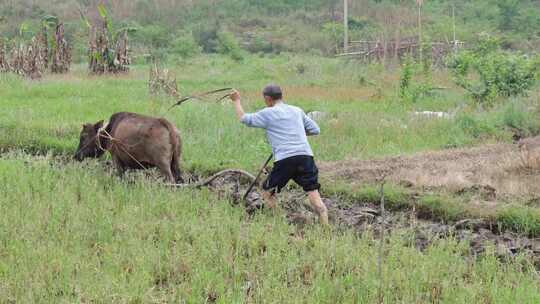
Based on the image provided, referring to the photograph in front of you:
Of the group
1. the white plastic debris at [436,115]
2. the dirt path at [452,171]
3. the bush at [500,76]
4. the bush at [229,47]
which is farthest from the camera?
the bush at [229,47]

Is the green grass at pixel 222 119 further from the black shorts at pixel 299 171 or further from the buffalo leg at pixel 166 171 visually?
the black shorts at pixel 299 171

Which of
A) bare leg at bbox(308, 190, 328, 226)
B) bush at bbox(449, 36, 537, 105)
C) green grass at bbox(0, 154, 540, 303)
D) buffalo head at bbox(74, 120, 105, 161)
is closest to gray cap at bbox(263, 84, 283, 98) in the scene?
bare leg at bbox(308, 190, 328, 226)

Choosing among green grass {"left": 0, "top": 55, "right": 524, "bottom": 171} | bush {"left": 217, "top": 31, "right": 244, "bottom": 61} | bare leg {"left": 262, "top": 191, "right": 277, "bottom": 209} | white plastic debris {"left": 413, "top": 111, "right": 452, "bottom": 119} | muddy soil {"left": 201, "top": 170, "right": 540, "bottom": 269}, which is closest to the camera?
muddy soil {"left": 201, "top": 170, "right": 540, "bottom": 269}

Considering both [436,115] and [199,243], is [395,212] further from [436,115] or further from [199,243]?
[436,115]

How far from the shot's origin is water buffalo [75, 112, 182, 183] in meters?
7.93

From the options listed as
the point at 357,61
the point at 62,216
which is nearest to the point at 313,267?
the point at 62,216

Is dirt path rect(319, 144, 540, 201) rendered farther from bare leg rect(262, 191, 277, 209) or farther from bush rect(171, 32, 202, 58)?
bush rect(171, 32, 202, 58)

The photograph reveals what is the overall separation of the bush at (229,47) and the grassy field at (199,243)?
19921mm

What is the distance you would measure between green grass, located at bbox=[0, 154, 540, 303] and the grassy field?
0.05ft

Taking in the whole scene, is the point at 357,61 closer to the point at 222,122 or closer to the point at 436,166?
the point at 222,122

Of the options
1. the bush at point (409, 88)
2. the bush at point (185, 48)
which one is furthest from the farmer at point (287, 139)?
the bush at point (185, 48)

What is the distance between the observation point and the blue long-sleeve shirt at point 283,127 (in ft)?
22.4

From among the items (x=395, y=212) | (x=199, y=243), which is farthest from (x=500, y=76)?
(x=199, y=243)

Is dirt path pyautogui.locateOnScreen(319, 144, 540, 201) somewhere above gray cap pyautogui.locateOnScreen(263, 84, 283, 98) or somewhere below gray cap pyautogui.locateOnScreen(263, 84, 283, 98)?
below
